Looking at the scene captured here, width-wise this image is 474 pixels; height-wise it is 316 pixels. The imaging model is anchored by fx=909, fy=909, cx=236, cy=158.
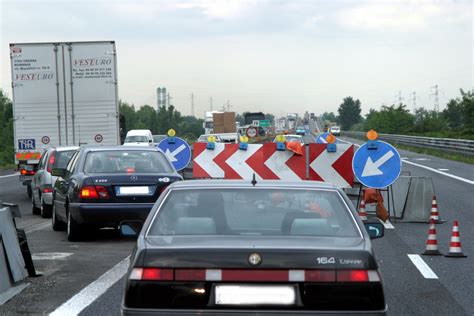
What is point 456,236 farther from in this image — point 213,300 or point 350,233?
point 213,300

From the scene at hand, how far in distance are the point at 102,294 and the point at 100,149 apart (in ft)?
18.2

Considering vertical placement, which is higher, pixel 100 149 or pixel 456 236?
pixel 100 149

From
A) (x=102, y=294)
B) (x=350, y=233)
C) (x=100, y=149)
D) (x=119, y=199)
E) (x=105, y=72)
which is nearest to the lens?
(x=350, y=233)

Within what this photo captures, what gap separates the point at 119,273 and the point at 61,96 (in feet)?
44.4

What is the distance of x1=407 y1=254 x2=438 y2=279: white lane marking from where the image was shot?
10047 mm

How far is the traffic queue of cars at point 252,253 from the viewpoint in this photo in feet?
16.9

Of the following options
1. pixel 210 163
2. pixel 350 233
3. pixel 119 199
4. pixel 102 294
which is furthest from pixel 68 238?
pixel 350 233

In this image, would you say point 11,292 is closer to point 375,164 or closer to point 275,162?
point 375,164

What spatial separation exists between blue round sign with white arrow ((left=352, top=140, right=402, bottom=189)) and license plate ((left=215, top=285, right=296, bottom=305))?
10.9 m

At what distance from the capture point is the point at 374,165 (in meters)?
16.0

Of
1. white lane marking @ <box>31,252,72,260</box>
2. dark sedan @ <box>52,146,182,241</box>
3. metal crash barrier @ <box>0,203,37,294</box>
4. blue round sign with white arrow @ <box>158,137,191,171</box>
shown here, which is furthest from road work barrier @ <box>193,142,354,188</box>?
metal crash barrier @ <box>0,203,37,294</box>

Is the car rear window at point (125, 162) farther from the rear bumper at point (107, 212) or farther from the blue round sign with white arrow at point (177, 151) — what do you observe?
the blue round sign with white arrow at point (177, 151)

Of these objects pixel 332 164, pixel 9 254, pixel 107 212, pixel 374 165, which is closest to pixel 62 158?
pixel 332 164

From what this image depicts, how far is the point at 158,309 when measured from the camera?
515cm
